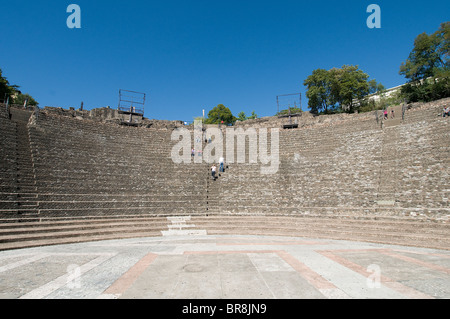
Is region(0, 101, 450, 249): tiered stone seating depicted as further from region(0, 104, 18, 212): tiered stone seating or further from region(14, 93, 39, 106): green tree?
region(14, 93, 39, 106): green tree

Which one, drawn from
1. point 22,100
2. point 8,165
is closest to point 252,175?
point 8,165

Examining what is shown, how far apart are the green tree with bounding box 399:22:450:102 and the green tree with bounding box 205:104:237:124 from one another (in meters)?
33.2

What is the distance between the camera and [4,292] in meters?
4.18

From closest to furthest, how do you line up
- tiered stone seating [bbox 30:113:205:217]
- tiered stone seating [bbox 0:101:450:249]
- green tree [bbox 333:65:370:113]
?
tiered stone seating [bbox 0:101:450:249]
tiered stone seating [bbox 30:113:205:217]
green tree [bbox 333:65:370:113]

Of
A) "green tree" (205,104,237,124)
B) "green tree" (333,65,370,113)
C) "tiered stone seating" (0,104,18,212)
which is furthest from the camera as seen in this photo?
"green tree" (205,104,237,124)

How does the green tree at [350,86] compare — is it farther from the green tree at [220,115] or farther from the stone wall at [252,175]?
the green tree at [220,115]

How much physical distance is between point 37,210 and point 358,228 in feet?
42.6

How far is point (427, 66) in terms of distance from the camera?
2833 cm

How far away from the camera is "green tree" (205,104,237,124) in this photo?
54438mm

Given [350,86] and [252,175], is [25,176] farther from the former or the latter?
[350,86]

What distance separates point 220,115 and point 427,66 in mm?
36310

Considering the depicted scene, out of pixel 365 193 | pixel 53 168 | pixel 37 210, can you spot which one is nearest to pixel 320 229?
pixel 365 193

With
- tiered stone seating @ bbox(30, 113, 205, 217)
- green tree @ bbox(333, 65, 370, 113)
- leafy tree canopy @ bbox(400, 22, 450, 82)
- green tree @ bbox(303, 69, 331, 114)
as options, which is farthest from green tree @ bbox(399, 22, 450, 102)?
tiered stone seating @ bbox(30, 113, 205, 217)
